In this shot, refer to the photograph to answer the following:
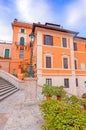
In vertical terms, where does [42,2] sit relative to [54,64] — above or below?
above

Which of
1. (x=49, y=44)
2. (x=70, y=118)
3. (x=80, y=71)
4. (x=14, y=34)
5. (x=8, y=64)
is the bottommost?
(x=70, y=118)

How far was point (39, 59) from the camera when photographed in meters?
15.6

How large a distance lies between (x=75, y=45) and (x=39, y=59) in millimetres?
7459

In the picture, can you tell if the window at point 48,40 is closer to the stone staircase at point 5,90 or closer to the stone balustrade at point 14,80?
the stone balustrade at point 14,80

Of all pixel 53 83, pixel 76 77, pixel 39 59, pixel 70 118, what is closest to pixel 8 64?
pixel 39 59

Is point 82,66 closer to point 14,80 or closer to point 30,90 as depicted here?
point 14,80

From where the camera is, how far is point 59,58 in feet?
55.2


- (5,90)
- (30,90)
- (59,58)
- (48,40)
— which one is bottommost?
(5,90)

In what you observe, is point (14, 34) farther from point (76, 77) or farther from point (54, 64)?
point (76, 77)

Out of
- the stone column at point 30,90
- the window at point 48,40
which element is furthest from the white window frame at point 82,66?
the stone column at point 30,90

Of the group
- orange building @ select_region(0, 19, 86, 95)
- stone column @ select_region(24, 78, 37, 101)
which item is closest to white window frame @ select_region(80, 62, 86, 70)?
orange building @ select_region(0, 19, 86, 95)

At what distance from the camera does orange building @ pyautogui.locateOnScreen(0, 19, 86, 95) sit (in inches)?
620

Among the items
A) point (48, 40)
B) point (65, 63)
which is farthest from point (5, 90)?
point (65, 63)

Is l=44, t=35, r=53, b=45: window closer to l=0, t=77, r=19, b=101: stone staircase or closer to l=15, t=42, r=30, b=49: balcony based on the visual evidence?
l=0, t=77, r=19, b=101: stone staircase
